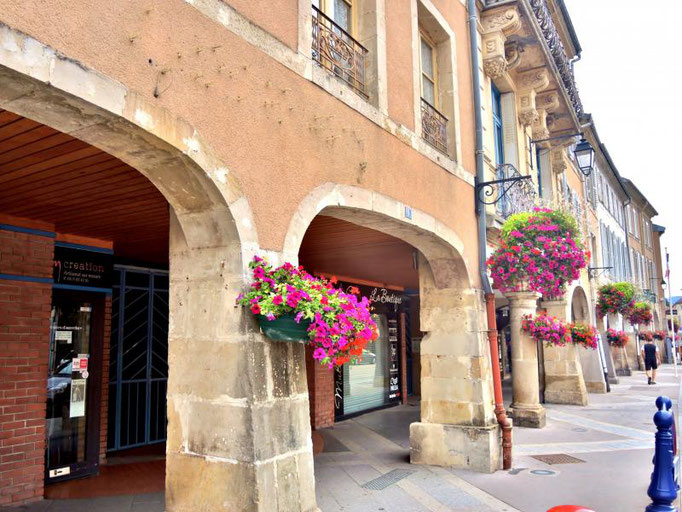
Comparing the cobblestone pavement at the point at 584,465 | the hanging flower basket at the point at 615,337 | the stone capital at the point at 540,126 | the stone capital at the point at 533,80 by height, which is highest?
the stone capital at the point at 533,80

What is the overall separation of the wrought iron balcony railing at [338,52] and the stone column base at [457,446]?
4264mm

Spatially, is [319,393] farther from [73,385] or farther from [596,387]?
[596,387]

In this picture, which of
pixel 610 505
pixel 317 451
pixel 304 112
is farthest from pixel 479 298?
pixel 304 112

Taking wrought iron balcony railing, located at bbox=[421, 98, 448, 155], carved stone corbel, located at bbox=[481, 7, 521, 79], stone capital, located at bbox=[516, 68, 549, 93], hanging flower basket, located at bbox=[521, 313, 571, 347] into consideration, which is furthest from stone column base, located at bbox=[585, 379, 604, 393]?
wrought iron balcony railing, located at bbox=[421, 98, 448, 155]

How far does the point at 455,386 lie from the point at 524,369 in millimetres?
4007

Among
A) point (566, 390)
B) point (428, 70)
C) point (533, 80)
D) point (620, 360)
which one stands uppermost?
point (533, 80)

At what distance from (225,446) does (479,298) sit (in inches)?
184

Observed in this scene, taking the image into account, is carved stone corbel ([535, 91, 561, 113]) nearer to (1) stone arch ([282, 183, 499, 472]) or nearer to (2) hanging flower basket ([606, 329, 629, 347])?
(1) stone arch ([282, 183, 499, 472])

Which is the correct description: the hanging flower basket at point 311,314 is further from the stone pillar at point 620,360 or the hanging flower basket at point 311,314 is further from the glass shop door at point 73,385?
the stone pillar at point 620,360

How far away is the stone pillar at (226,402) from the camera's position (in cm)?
330

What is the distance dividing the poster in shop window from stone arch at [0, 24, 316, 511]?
10.9 ft

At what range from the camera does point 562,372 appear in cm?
1355

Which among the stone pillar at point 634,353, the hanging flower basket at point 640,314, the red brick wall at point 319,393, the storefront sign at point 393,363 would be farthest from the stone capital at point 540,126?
the stone pillar at point 634,353

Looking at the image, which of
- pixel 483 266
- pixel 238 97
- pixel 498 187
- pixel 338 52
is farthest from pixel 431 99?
pixel 238 97
